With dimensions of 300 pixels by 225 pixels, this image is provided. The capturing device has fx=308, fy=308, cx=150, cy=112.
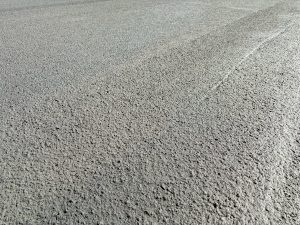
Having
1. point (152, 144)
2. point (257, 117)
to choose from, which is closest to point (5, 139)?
point (152, 144)

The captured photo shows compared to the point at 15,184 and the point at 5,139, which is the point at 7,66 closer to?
the point at 5,139

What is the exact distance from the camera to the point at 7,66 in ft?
12.9

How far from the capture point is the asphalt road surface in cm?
197

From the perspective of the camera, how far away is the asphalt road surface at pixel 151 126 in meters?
1.97

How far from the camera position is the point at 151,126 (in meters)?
2.72

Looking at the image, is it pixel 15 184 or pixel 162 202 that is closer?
pixel 162 202

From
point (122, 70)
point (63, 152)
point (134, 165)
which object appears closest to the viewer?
point (134, 165)

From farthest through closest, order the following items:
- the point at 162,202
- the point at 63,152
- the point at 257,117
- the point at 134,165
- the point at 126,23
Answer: the point at 126,23, the point at 257,117, the point at 63,152, the point at 134,165, the point at 162,202

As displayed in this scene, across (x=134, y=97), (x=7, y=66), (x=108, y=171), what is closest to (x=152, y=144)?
→ (x=108, y=171)

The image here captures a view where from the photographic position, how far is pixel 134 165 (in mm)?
2293

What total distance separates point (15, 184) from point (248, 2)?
6.50 meters

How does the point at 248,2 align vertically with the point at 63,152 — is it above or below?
above

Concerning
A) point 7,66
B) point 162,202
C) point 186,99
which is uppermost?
point 7,66

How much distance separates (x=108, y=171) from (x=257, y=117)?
1.44m
